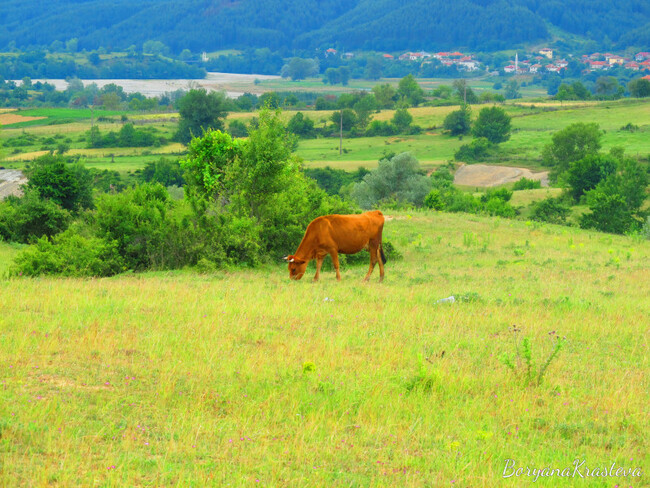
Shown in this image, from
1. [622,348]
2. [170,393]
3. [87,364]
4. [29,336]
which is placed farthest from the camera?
[622,348]

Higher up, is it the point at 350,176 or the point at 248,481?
the point at 248,481

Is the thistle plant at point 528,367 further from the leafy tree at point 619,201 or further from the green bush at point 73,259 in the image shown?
the leafy tree at point 619,201

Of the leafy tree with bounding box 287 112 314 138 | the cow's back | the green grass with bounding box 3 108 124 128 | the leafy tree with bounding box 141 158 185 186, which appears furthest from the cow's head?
the green grass with bounding box 3 108 124 128

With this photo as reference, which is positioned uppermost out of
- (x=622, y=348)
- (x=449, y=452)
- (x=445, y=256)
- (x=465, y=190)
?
(x=449, y=452)

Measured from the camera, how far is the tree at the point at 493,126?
126375mm

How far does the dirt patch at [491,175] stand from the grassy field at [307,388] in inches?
3397

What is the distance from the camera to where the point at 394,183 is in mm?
77875

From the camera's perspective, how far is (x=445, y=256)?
2786cm

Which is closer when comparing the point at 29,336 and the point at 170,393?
the point at 170,393

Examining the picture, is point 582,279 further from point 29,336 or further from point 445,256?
point 29,336

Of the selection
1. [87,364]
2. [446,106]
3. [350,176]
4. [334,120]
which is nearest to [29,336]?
[87,364]

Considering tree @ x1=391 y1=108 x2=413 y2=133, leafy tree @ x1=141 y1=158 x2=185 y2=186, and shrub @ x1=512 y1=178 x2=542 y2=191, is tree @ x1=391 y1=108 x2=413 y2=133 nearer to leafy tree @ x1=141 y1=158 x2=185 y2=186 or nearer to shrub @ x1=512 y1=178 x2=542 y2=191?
shrub @ x1=512 y1=178 x2=542 y2=191

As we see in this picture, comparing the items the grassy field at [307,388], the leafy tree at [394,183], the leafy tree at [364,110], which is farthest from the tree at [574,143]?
the grassy field at [307,388]

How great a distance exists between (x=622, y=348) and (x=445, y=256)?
15626 mm
